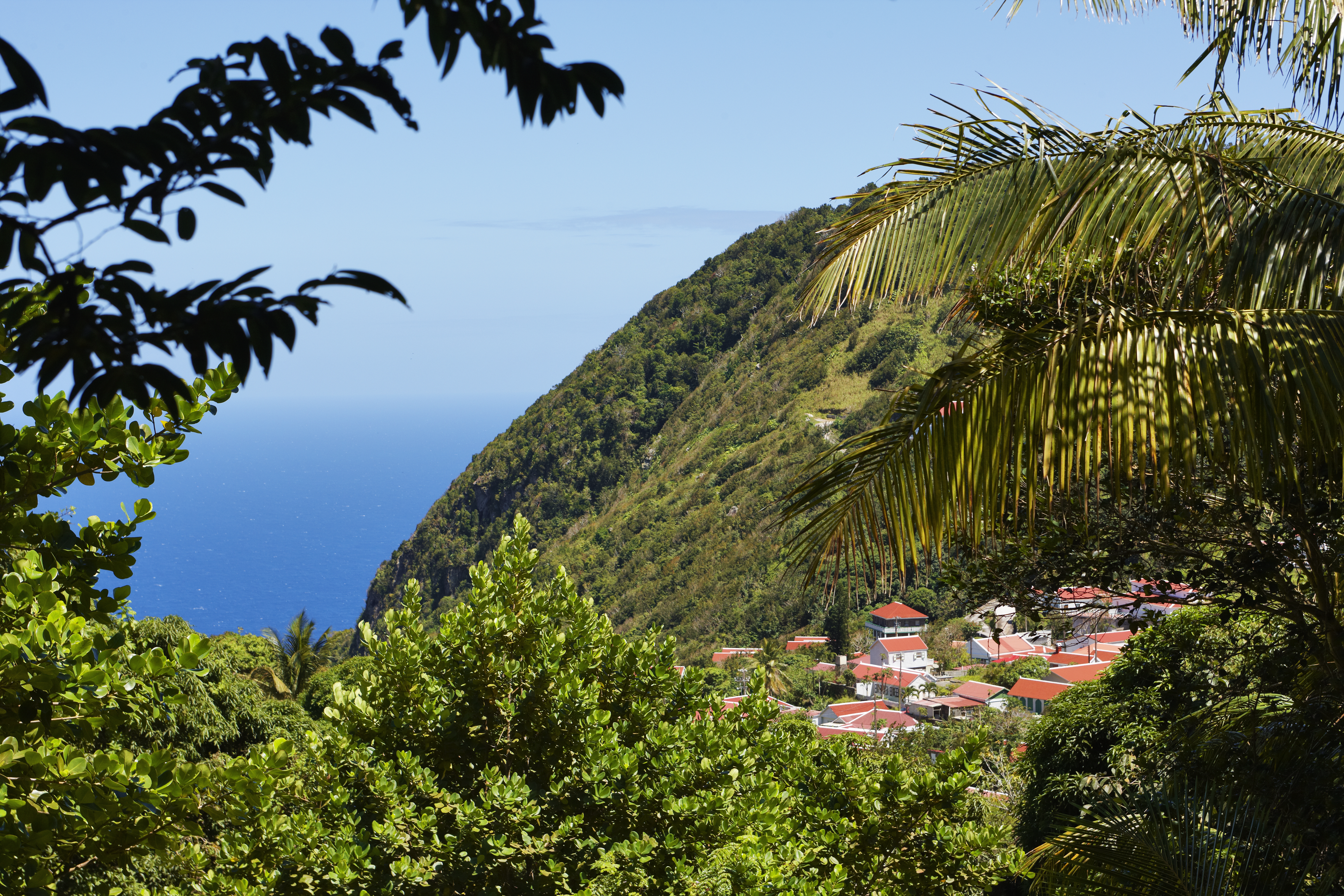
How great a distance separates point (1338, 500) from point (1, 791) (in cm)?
476

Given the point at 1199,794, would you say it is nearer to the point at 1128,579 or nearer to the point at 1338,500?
the point at 1128,579

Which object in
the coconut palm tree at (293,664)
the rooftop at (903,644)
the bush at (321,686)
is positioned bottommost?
the rooftop at (903,644)

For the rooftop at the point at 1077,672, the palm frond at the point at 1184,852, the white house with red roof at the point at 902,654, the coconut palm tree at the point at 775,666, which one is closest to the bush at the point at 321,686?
the coconut palm tree at the point at 775,666

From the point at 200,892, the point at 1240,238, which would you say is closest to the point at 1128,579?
the point at 1240,238

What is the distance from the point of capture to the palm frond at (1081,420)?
2.87m

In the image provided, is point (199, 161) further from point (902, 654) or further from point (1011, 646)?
point (1011, 646)

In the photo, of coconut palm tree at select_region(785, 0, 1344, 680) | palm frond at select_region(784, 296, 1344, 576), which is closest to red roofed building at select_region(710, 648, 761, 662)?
coconut palm tree at select_region(785, 0, 1344, 680)

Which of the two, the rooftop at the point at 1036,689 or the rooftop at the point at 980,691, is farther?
the rooftop at the point at 980,691

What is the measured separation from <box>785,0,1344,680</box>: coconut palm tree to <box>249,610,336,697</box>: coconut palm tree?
23364mm

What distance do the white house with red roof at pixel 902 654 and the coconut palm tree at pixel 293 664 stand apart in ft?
92.8

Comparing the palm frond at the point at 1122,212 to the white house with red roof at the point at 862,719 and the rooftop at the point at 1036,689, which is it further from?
the rooftop at the point at 1036,689

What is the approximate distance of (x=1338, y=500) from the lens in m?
3.96

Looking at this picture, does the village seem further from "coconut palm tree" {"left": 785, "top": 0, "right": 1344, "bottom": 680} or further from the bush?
"coconut palm tree" {"left": 785, "top": 0, "right": 1344, "bottom": 680}

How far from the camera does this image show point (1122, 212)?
3604 millimetres
